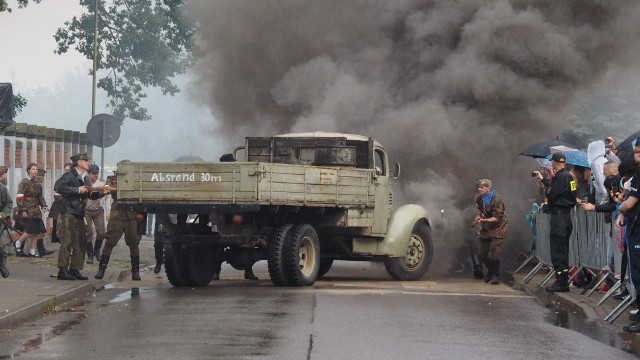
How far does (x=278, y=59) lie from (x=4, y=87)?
7132 millimetres

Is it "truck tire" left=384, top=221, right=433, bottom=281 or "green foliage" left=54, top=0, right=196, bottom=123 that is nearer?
"truck tire" left=384, top=221, right=433, bottom=281

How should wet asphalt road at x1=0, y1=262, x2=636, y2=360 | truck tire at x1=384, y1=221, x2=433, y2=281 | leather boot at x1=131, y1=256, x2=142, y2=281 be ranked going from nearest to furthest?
wet asphalt road at x1=0, y1=262, x2=636, y2=360, leather boot at x1=131, y1=256, x2=142, y2=281, truck tire at x1=384, y1=221, x2=433, y2=281

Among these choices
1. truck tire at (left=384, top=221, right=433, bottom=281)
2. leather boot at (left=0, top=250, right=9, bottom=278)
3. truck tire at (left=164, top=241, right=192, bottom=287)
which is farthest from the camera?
truck tire at (left=384, top=221, right=433, bottom=281)

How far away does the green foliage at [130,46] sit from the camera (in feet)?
153

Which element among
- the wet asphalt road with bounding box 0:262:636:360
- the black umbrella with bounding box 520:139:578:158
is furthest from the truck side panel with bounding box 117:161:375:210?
the black umbrella with bounding box 520:139:578:158

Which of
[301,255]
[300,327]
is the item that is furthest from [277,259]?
[300,327]

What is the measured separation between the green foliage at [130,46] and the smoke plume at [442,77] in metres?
16.7

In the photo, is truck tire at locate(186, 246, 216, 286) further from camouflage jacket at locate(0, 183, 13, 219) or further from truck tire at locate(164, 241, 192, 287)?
camouflage jacket at locate(0, 183, 13, 219)

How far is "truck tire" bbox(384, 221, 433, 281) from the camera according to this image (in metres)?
18.6

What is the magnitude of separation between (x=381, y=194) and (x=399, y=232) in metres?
0.65

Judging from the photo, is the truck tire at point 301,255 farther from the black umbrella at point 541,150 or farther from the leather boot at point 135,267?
the black umbrella at point 541,150

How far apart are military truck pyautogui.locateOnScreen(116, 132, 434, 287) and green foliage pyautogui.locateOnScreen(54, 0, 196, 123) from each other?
2605 centimetres

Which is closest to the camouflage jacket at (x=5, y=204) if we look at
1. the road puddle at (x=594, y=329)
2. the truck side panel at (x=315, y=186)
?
the truck side panel at (x=315, y=186)

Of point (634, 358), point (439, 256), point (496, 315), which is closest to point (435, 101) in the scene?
point (439, 256)
